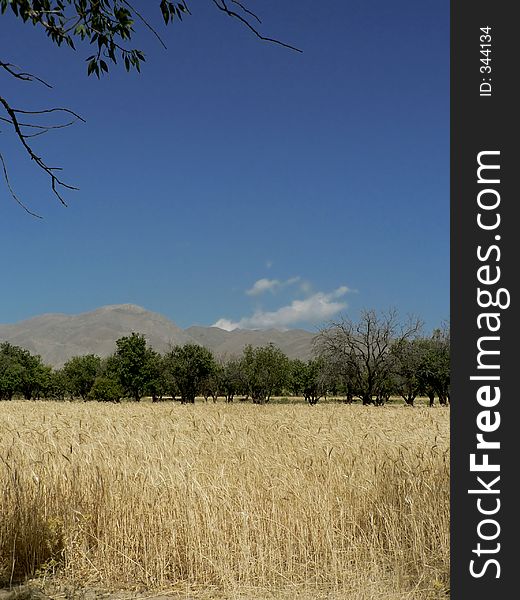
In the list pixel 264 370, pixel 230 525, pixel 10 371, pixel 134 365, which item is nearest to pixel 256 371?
pixel 264 370

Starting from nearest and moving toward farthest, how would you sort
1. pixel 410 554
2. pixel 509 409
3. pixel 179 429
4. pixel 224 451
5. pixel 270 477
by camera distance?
1. pixel 509 409
2. pixel 410 554
3. pixel 270 477
4. pixel 224 451
5. pixel 179 429

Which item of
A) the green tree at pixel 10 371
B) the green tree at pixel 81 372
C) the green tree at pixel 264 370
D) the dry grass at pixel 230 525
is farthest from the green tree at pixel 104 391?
the dry grass at pixel 230 525

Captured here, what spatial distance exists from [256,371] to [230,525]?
2763 inches

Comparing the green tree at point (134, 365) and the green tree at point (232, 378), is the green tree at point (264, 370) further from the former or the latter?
the green tree at point (134, 365)

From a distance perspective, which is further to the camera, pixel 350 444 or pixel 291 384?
pixel 291 384

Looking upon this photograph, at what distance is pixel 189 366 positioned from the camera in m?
69.0

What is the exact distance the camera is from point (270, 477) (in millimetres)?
7547

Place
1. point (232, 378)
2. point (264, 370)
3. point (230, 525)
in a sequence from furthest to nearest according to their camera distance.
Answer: point (232, 378), point (264, 370), point (230, 525)

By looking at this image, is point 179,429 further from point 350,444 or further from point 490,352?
point 490,352

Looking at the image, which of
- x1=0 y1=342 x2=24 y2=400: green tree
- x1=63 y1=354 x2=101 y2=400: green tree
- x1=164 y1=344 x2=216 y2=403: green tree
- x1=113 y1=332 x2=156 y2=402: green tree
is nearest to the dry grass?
x1=113 y1=332 x2=156 y2=402: green tree

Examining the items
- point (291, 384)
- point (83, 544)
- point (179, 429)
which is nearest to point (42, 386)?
point (291, 384)

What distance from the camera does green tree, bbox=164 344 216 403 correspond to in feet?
226

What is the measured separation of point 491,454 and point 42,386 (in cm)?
8601

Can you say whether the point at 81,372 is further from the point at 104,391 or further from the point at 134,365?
the point at 104,391
